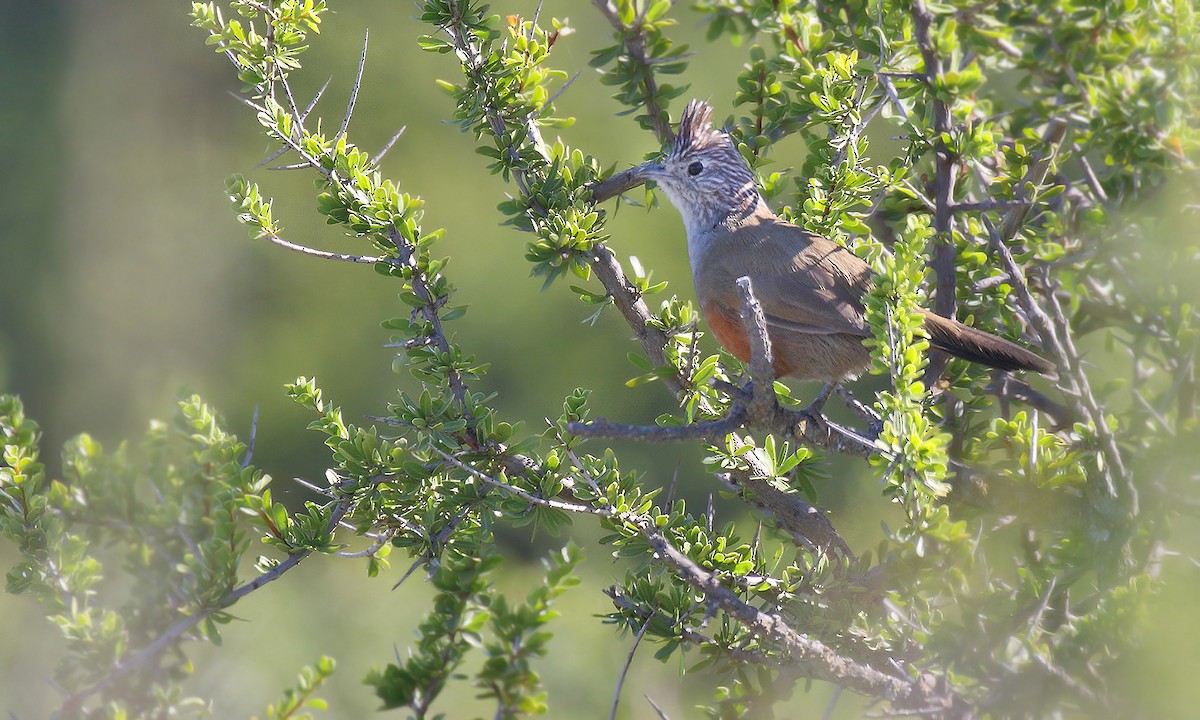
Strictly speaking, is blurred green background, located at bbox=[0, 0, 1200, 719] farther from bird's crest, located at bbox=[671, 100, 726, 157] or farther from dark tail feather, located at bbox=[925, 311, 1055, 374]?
dark tail feather, located at bbox=[925, 311, 1055, 374]

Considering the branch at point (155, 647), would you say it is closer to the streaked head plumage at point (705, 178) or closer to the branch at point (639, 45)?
the branch at point (639, 45)

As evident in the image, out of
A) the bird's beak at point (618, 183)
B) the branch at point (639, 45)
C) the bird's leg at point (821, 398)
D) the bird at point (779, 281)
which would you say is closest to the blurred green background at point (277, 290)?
the bird at point (779, 281)

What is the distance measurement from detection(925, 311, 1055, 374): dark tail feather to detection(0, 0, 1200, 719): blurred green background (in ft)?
8.44

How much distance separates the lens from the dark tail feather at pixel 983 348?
2707 millimetres

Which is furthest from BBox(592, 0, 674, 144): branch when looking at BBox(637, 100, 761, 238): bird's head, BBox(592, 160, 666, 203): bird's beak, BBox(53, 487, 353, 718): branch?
BBox(53, 487, 353, 718): branch

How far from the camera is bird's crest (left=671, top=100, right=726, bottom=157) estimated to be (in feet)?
11.9

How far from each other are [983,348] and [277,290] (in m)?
7.51

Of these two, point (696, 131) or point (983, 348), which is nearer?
point (983, 348)

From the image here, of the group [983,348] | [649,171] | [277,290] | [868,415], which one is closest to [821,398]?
[868,415]

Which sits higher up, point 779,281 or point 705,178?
point 705,178

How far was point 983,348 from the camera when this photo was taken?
8.89ft

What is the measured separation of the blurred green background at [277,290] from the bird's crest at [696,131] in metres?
1.52

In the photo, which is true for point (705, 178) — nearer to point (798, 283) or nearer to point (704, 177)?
point (704, 177)

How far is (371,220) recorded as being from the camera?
246 cm
